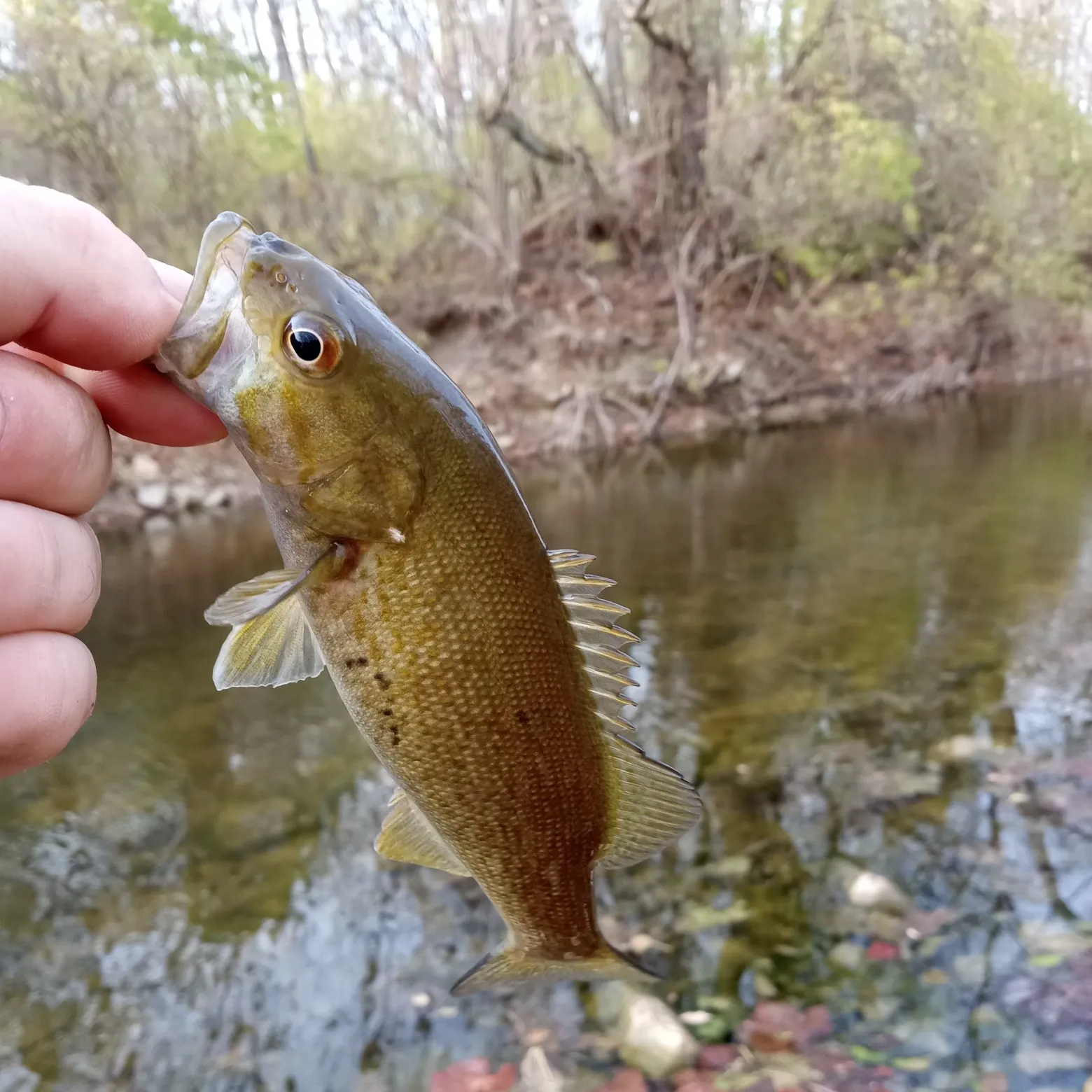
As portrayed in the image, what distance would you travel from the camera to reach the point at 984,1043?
125 inches

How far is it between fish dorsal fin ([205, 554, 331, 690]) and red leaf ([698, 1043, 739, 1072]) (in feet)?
7.76

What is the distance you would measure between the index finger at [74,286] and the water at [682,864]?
9.45 feet

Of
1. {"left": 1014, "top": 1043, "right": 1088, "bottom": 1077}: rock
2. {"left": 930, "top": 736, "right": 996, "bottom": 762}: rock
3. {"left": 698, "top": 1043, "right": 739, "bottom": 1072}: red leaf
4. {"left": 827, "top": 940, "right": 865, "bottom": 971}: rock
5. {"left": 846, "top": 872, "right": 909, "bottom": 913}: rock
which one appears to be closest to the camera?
{"left": 1014, "top": 1043, "right": 1088, "bottom": 1077}: rock

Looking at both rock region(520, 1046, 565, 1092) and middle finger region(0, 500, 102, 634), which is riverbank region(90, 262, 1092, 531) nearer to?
rock region(520, 1046, 565, 1092)

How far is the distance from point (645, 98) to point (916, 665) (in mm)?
18391

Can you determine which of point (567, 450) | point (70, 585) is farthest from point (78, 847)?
point (567, 450)

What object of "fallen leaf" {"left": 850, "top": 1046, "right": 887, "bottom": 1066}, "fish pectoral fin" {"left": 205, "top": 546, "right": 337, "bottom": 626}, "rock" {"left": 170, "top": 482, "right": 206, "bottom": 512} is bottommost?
"rock" {"left": 170, "top": 482, "right": 206, "bottom": 512}

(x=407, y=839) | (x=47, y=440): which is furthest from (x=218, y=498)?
(x=47, y=440)

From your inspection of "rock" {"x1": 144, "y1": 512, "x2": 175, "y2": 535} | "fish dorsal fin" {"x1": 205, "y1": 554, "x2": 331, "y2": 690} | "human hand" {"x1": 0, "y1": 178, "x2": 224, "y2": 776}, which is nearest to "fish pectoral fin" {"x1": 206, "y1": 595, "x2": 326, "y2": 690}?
"fish dorsal fin" {"x1": 205, "y1": 554, "x2": 331, "y2": 690}

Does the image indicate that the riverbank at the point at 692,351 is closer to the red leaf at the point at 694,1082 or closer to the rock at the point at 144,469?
the rock at the point at 144,469

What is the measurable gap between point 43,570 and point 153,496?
1296 centimetres

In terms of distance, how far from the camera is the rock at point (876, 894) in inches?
152

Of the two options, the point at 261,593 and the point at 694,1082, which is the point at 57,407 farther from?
the point at 694,1082

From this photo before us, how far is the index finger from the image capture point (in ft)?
4.50
